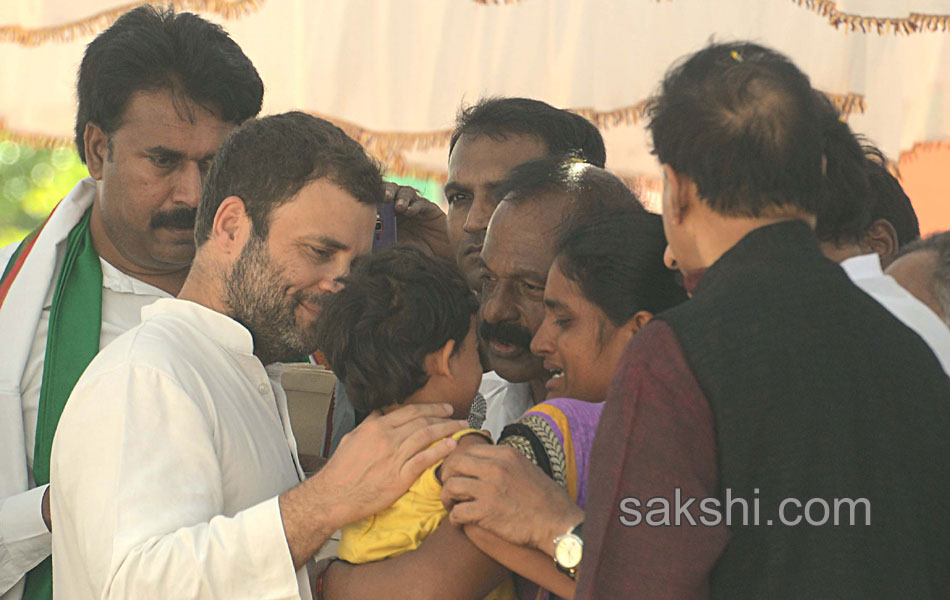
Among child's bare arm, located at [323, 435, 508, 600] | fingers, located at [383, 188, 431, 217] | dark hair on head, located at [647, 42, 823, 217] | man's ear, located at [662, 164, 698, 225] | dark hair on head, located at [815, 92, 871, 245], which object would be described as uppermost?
dark hair on head, located at [647, 42, 823, 217]

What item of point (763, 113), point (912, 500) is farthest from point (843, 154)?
point (912, 500)

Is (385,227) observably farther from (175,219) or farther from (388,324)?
(388,324)

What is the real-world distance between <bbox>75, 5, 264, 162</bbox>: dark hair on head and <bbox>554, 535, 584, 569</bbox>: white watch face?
2.25 metres

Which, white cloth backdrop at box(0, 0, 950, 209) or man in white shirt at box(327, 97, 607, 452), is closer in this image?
man in white shirt at box(327, 97, 607, 452)

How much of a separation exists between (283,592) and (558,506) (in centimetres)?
66

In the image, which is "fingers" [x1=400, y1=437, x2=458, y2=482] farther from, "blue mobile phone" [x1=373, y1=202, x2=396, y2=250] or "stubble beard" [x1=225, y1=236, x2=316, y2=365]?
"blue mobile phone" [x1=373, y1=202, x2=396, y2=250]

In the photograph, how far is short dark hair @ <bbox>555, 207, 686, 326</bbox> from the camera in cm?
262

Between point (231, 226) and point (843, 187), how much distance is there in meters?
1.54

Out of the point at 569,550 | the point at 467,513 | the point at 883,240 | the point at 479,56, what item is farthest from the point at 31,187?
the point at 569,550

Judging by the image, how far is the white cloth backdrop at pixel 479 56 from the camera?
4457mm

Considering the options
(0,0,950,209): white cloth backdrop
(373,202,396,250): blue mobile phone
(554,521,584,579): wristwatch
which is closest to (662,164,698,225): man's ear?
(554,521,584,579): wristwatch

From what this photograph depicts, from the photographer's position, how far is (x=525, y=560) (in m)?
2.20

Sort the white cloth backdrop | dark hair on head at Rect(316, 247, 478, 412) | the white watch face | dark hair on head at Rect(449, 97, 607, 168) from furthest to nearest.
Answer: the white cloth backdrop
dark hair on head at Rect(449, 97, 607, 168)
dark hair on head at Rect(316, 247, 478, 412)
the white watch face

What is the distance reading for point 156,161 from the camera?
12.1 ft
